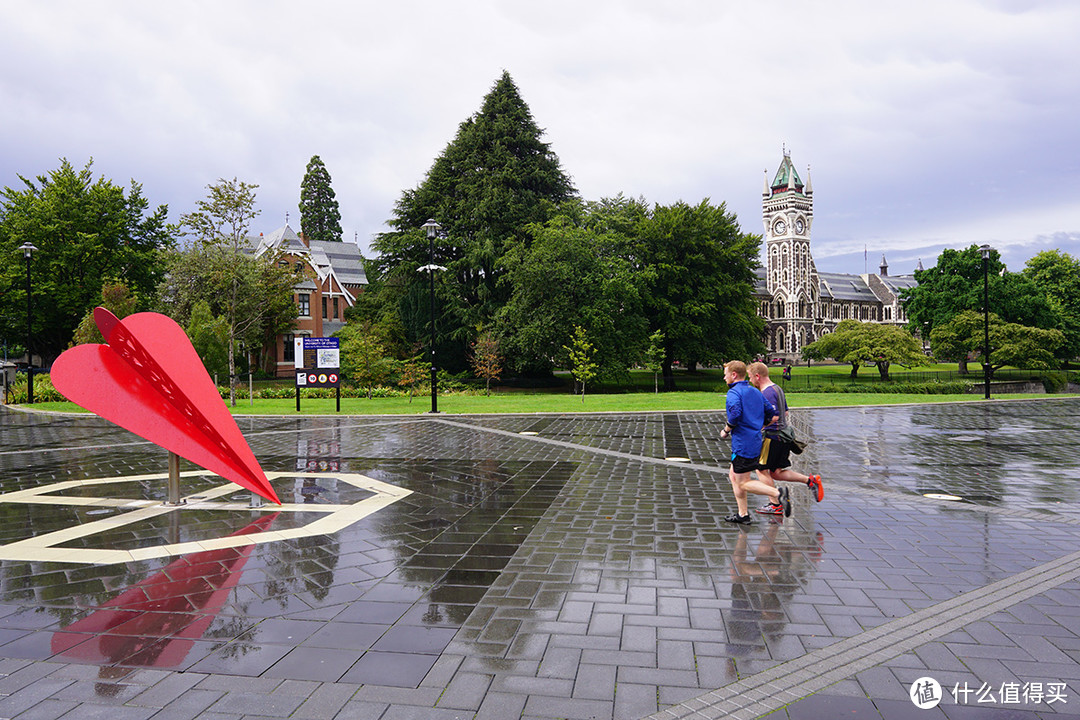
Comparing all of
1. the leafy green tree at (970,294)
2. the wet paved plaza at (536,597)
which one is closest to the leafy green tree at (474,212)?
the wet paved plaza at (536,597)

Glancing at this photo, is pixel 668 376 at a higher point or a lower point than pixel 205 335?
lower

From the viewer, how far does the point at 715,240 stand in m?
45.5

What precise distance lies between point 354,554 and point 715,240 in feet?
141

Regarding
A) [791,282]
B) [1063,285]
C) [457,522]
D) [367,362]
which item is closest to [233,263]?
[367,362]

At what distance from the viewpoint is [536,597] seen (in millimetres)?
5082

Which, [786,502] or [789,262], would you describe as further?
[789,262]

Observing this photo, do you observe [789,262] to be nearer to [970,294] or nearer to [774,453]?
Answer: [970,294]

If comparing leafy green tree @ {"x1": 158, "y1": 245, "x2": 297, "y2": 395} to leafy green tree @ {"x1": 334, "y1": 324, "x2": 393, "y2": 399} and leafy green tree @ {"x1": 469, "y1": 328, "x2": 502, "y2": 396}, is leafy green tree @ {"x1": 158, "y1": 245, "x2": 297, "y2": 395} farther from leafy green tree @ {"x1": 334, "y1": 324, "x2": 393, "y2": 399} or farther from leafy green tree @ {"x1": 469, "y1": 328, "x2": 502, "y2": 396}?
leafy green tree @ {"x1": 469, "y1": 328, "x2": 502, "y2": 396}

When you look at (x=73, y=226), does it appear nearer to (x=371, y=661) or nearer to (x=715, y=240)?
(x=715, y=240)

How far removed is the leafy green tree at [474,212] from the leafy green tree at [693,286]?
7.10 metres

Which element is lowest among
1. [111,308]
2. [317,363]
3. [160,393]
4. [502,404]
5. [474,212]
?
[502,404]

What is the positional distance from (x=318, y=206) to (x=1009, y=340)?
216 ft

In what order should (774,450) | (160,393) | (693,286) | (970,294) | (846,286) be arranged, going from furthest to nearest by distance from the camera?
(846,286)
(970,294)
(693,286)
(160,393)
(774,450)

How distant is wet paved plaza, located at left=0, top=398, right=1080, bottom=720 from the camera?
362 cm
